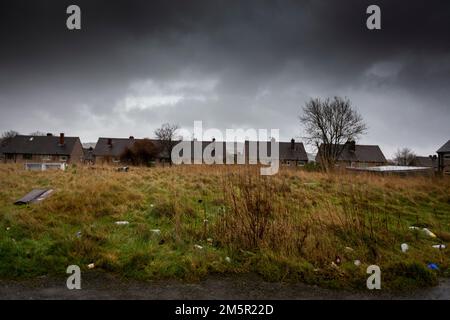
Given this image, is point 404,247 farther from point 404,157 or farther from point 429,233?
point 404,157

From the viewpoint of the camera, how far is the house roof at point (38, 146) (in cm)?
5394

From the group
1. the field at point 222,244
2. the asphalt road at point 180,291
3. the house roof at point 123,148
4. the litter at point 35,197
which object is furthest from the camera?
the house roof at point 123,148

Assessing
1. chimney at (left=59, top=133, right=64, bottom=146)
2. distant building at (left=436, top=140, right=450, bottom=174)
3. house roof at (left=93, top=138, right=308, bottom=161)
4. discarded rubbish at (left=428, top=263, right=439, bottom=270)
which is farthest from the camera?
house roof at (left=93, top=138, right=308, bottom=161)

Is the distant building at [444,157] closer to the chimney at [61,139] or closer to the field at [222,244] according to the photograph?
the field at [222,244]

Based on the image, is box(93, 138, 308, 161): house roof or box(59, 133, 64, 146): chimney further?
box(93, 138, 308, 161): house roof

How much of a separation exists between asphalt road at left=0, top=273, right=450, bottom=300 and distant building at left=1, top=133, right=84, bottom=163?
5867 cm

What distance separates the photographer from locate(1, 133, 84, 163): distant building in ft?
176

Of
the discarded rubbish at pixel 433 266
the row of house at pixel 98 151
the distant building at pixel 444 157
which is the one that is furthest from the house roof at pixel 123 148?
the discarded rubbish at pixel 433 266

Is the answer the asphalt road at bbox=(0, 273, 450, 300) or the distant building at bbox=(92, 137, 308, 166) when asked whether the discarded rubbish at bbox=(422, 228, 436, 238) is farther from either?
the distant building at bbox=(92, 137, 308, 166)

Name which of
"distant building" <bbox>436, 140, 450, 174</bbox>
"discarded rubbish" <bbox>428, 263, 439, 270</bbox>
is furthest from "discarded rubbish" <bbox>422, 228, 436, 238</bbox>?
"distant building" <bbox>436, 140, 450, 174</bbox>

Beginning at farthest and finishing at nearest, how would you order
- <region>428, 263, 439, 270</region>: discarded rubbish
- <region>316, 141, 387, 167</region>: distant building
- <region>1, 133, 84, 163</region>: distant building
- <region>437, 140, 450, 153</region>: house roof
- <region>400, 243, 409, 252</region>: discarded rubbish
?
<region>316, 141, 387, 167</region>: distant building
<region>1, 133, 84, 163</region>: distant building
<region>437, 140, 450, 153</region>: house roof
<region>400, 243, 409, 252</region>: discarded rubbish
<region>428, 263, 439, 270</region>: discarded rubbish
